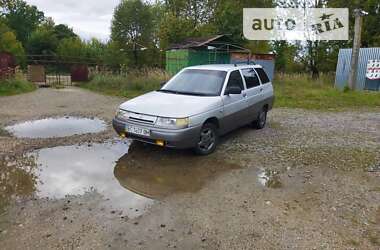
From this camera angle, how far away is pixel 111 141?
21.0ft

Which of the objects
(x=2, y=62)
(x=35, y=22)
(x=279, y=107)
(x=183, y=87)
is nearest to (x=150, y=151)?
(x=183, y=87)

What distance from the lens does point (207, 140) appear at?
5633 mm

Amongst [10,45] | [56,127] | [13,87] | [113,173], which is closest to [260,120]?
[113,173]

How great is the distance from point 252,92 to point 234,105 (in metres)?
1.00

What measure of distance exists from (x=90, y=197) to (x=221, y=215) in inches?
65.3

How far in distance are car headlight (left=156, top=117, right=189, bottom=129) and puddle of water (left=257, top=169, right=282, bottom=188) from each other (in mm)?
1413

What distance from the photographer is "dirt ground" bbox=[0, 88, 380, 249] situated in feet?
10.3

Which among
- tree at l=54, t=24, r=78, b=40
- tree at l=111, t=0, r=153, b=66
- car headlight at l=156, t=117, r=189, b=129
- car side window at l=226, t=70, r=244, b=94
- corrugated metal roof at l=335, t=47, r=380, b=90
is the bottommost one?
car headlight at l=156, t=117, r=189, b=129

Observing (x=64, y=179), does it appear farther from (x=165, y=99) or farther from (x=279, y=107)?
(x=279, y=107)

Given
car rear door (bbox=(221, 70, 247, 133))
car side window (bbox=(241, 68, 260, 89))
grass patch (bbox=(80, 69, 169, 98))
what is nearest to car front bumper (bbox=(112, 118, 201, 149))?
car rear door (bbox=(221, 70, 247, 133))

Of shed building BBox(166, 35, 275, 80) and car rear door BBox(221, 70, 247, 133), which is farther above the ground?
shed building BBox(166, 35, 275, 80)

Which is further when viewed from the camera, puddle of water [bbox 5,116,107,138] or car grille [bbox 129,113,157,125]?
puddle of water [bbox 5,116,107,138]

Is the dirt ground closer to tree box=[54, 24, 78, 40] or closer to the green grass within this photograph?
the green grass

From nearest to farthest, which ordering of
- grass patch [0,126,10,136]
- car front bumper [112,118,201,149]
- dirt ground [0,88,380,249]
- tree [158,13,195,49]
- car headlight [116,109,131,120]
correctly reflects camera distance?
dirt ground [0,88,380,249] → car front bumper [112,118,201,149] → car headlight [116,109,131,120] → grass patch [0,126,10,136] → tree [158,13,195,49]
